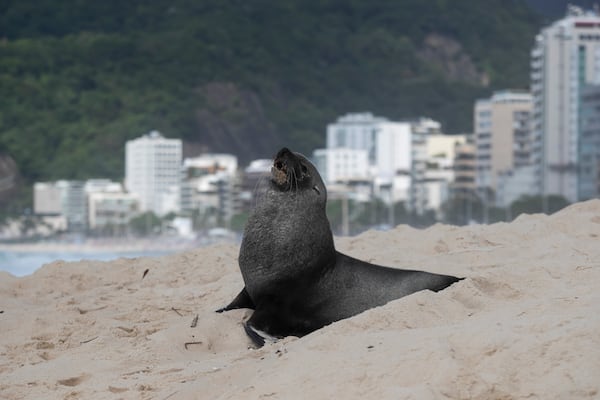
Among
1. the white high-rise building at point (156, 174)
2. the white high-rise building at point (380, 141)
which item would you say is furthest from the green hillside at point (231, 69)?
the white high-rise building at point (380, 141)

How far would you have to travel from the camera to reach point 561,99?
251 ft

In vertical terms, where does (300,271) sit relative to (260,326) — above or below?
above

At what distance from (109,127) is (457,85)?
36.6m

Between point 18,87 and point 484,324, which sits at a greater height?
point 18,87

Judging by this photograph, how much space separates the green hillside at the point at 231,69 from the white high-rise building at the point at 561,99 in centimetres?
2874

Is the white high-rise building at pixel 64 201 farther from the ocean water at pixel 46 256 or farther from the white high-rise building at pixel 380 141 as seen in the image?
the white high-rise building at pixel 380 141

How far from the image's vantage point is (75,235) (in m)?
91.4

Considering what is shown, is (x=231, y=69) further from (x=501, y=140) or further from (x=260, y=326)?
(x=260, y=326)

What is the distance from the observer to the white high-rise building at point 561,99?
76.0 metres

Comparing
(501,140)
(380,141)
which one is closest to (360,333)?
(501,140)

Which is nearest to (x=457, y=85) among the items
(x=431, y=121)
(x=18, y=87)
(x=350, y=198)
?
(x=431, y=121)

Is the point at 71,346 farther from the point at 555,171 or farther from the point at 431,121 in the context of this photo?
the point at 431,121

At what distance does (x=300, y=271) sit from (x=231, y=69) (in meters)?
101

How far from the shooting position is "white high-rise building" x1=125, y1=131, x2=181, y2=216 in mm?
92062
